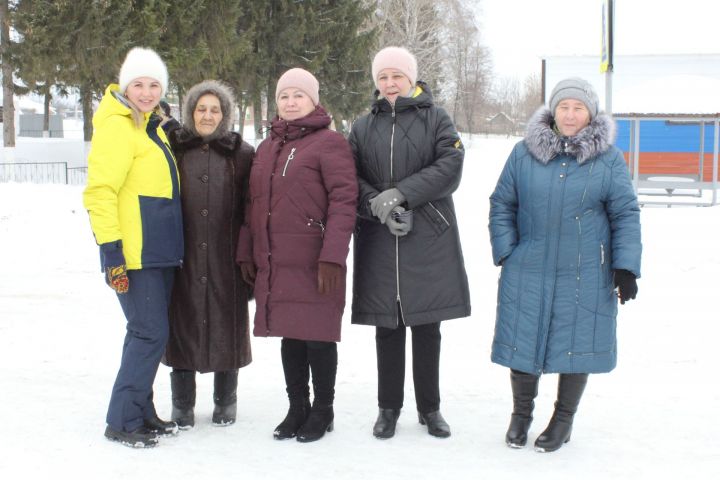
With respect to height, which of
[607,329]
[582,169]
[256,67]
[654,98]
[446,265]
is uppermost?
[256,67]

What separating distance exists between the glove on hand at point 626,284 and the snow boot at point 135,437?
7.86 ft

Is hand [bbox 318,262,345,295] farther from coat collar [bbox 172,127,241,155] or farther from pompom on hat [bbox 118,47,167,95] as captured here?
pompom on hat [bbox 118,47,167,95]

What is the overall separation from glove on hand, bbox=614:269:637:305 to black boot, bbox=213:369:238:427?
205 centimetres

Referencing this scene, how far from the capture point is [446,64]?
156 ft

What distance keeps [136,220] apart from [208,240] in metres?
0.40

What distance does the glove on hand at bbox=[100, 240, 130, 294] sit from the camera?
3949 mm

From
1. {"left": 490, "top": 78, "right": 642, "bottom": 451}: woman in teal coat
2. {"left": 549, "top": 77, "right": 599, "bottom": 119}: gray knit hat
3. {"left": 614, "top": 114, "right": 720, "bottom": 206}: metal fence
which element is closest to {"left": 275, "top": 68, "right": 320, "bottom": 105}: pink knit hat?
{"left": 490, "top": 78, "right": 642, "bottom": 451}: woman in teal coat

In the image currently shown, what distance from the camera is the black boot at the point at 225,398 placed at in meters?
4.54

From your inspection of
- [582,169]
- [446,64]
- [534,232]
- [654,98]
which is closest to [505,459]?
[534,232]

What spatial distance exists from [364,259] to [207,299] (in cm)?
84

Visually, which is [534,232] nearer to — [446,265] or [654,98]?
[446,265]

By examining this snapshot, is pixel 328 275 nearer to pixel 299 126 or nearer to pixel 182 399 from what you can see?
pixel 299 126

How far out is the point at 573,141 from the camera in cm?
404

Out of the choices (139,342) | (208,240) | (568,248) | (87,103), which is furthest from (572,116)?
(87,103)
